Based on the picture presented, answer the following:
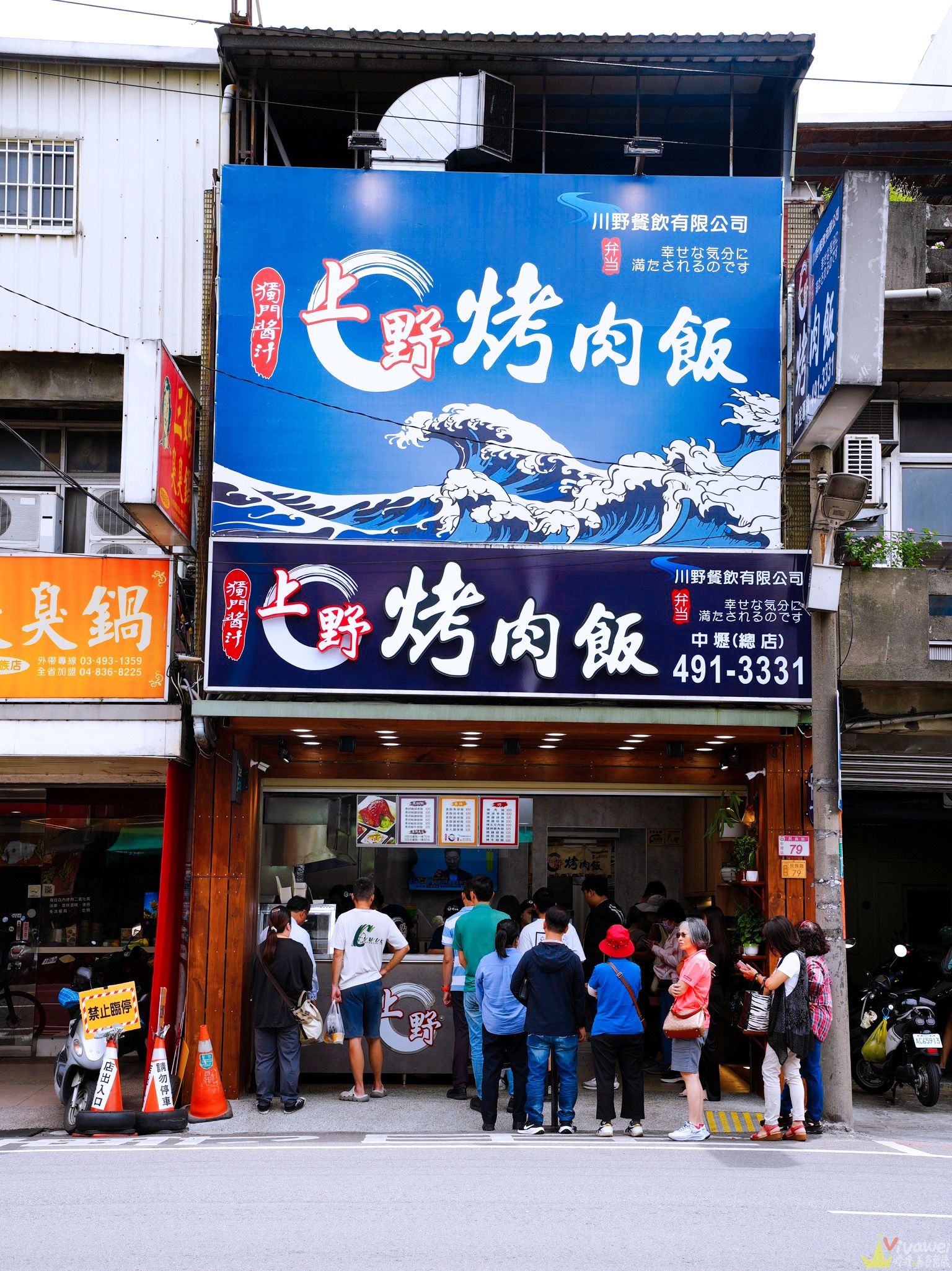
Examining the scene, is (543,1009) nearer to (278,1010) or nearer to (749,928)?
(278,1010)

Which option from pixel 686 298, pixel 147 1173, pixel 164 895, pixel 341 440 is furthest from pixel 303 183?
pixel 147 1173

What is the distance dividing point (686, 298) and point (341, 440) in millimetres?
3745

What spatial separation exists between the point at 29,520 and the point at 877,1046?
34.4 ft

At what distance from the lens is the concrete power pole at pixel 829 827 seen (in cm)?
1091

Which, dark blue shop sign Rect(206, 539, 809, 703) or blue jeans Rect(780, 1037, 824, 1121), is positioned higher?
dark blue shop sign Rect(206, 539, 809, 703)

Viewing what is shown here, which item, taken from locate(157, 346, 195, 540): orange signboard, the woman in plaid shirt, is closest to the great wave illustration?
locate(157, 346, 195, 540): orange signboard

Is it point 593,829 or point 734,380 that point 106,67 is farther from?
point 593,829

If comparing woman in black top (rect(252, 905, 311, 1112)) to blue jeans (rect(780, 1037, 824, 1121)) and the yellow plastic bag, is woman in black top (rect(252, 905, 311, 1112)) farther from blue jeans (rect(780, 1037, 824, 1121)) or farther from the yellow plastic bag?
the yellow plastic bag

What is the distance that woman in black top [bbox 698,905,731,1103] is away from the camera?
1198 cm

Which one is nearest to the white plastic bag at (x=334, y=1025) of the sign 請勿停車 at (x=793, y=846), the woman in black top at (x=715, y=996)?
the woman in black top at (x=715, y=996)

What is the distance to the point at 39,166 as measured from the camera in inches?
534

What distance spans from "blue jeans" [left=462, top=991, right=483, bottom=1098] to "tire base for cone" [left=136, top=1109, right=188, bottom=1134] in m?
2.61

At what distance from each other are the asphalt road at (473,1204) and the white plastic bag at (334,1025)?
4.83ft

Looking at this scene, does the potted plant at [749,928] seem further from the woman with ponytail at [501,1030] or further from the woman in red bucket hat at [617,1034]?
the woman with ponytail at [501,1030]
